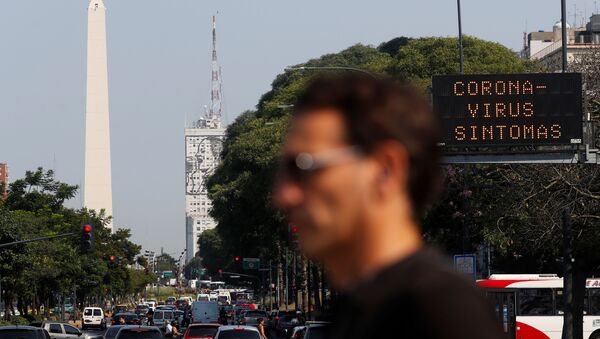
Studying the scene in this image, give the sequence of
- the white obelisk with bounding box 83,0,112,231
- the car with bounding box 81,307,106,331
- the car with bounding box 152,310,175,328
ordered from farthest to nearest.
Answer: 1. the white obelisk with bounding box 83,0,112,231
2. the car with bounding box 81,307,106,331
3. the car with bounding box 152,310,175,328

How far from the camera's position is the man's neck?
95.0 inches

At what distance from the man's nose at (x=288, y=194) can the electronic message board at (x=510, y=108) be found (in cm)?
2568

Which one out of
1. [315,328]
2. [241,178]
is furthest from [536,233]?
[241,178]

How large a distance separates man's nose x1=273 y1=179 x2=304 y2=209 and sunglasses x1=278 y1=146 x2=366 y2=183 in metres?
0.01

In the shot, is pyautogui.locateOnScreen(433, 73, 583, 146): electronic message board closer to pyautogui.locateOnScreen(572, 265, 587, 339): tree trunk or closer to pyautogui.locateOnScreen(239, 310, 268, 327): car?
pyautogui.locateOnScreen(572, 265, 587, 339): tree trunk

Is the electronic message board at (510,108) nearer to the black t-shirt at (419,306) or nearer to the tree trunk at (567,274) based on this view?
the tree trunk at (567,274)

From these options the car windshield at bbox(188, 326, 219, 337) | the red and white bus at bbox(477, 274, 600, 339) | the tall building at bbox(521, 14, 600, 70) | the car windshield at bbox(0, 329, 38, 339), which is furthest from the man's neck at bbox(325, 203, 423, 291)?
the tall building at bbox(521, 14, 600, 70)

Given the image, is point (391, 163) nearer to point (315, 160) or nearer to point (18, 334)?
point (315, 160)

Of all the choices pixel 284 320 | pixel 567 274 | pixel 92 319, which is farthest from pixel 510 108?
pixel 92 319

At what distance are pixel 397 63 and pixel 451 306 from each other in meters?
66.7

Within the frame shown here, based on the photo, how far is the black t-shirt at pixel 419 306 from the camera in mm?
2180

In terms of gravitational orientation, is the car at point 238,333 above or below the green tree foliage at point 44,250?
below

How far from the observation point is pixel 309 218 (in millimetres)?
2436

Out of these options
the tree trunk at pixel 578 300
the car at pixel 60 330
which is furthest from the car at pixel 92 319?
the tree trunk at pixel 578 300
